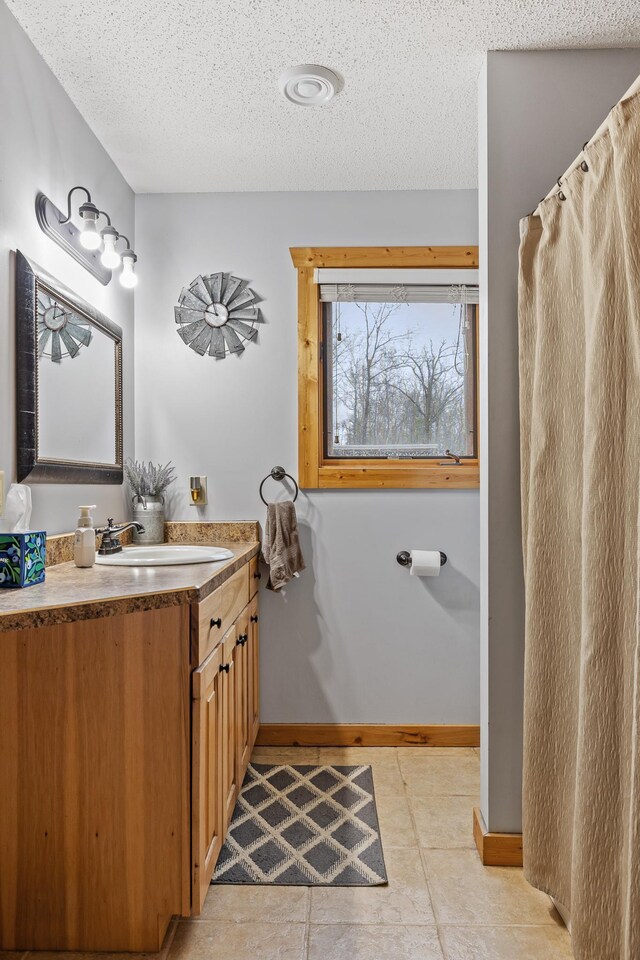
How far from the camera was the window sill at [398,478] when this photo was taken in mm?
2682

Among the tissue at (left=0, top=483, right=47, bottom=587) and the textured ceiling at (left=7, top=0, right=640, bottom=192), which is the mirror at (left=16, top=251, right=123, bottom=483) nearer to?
the tissue at (left=0, top=483, right=47, bottom=587)

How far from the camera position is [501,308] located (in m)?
1.84

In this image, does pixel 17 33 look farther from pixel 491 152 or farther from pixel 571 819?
pixel 571 819

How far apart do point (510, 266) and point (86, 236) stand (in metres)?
1.30

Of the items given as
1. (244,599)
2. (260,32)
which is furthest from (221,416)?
(260,32)

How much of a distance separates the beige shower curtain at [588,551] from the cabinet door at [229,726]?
85cm

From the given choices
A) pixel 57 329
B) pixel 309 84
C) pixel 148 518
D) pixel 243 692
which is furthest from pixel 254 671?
pixel 309 84

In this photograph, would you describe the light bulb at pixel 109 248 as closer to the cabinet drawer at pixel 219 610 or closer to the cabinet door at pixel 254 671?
the cabinet drawer at pixel 219 610

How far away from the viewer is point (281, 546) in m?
2.54

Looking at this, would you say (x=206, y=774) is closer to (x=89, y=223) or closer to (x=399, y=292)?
(x=89, y=223)

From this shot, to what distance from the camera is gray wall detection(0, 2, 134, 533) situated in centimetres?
167

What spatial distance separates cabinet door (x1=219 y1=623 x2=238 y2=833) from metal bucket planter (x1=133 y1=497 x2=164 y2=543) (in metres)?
0.70

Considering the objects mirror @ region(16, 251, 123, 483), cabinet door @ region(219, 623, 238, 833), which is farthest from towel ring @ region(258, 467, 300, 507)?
cabinet door @ region(219, 623, 238, 833)

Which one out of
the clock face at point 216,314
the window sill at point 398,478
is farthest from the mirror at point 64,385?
the window sill at point 398,478
